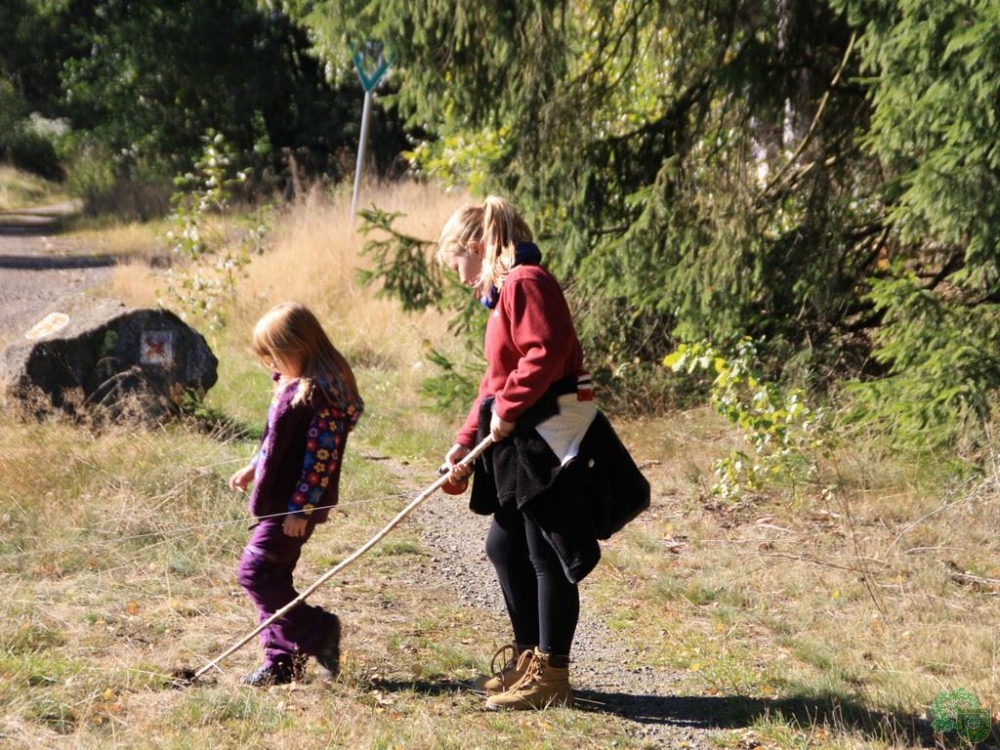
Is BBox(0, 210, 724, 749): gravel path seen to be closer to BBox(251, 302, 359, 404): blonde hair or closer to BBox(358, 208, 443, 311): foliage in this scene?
BBox(251, 302, 359, 404): blonde hair

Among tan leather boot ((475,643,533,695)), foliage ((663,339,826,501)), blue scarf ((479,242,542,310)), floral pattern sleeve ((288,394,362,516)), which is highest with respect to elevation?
blue scarf ((479,242,542,310))

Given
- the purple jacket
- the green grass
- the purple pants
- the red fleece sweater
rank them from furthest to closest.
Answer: the green grass → the purple pants → the purple jacket → the red fleece sweater

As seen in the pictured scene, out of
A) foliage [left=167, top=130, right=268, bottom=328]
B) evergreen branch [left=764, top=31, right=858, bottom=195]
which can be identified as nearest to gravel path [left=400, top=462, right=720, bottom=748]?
evergreen branch [left=764, top=31, right=858, bottom=195]

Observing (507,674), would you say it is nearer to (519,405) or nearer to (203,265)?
(519,405)

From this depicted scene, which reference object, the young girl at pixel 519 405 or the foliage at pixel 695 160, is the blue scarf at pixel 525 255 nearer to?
the young girl at pixel 519 405

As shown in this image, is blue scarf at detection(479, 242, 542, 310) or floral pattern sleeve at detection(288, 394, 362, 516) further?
floral pattern sleeve at detection(288, 394, 362, 516)

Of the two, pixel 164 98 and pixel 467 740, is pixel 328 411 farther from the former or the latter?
pixel 164 98

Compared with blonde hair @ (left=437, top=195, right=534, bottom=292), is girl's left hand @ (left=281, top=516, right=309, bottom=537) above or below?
below

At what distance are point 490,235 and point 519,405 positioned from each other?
0.61m

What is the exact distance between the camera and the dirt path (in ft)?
42.5

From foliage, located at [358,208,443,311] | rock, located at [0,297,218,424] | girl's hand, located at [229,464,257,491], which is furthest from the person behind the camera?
foliage, located at [358,208,443,311]

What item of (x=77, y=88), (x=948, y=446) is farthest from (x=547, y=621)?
(x=77, y=88)

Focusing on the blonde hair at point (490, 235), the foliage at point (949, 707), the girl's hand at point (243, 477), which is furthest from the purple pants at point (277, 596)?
the foliage at point (949, 707)

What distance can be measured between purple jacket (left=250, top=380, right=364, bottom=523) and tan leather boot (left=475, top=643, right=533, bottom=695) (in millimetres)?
858
